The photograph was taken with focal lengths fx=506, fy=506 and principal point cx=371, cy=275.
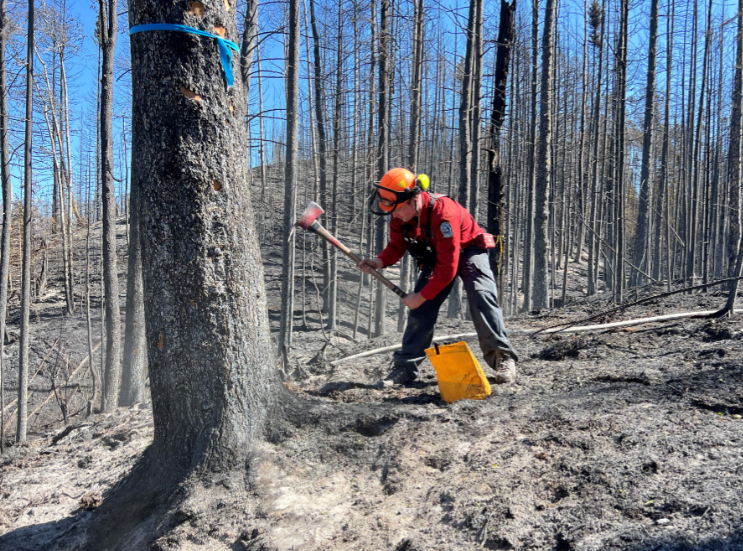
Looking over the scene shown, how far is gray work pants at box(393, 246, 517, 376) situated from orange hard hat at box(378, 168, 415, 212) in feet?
2.42

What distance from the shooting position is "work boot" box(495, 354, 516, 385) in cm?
391

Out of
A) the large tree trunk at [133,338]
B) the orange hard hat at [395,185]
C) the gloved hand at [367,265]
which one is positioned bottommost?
the large tree trunk at [133,338]

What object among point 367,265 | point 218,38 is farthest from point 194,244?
point 367,265

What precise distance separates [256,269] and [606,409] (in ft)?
7.21

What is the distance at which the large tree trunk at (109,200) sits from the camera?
921 centimetres

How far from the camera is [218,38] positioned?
107 inches

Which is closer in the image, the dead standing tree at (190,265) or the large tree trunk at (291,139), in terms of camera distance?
the dead standing tree at (190,265)

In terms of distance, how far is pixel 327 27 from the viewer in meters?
14.8

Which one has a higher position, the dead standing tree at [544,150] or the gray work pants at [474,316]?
the dead standing tree at [544,150]

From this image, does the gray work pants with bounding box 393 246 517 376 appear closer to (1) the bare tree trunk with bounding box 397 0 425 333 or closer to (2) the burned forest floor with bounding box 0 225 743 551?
(2) the burned forest floor with bounding box 0 225 743 551

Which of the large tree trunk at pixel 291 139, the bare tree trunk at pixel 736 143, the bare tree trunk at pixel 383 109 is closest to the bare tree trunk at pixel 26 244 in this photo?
the large tree trunk at pixel 291 139

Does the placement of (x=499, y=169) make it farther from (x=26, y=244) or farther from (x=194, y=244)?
(x=26, y=244)

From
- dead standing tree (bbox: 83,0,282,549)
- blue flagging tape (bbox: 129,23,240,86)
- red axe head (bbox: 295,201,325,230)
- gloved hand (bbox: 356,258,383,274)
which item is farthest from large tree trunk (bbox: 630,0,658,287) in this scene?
dead standing tree (bbox: 83,0,282,549)

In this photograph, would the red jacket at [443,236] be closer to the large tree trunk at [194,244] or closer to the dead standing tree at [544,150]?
the large tree trunk at [194,244]
